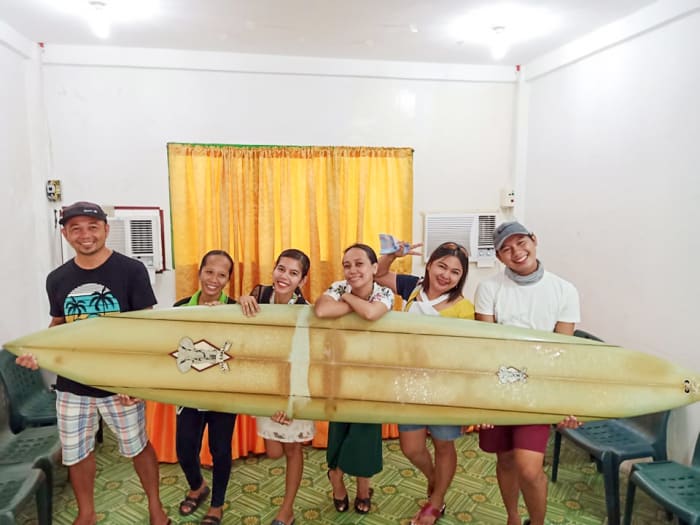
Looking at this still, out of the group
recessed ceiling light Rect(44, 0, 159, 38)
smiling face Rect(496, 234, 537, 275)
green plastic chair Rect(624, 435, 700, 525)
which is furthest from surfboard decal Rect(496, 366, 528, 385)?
recessed ceiling light Rect(44, 0, 159, 38)

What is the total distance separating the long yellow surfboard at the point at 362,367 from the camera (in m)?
2.04

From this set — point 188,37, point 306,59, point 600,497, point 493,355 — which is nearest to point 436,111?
point 306,59

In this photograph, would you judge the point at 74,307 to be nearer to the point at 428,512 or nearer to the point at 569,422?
the point at 428,512

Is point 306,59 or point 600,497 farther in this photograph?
point 306,59

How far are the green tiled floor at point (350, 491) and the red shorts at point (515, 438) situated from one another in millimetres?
470

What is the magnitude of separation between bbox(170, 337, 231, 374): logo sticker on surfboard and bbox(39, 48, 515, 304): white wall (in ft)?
4.15

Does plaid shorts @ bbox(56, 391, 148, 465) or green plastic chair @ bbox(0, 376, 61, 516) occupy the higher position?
plaid shorts @ bbox(56, 391, 148, 465)

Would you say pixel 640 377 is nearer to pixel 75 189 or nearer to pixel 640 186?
pixel 640 186

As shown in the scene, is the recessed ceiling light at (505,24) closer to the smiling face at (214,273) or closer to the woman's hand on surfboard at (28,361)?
the smiling face at (214,273)

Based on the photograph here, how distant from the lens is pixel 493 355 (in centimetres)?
207

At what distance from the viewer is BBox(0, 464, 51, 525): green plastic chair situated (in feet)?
5.64

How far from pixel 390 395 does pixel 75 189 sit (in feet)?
8.01

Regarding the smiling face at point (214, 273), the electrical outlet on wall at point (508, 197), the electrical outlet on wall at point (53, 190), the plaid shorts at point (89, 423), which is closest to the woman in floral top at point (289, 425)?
the smiling face at point (214, 273)

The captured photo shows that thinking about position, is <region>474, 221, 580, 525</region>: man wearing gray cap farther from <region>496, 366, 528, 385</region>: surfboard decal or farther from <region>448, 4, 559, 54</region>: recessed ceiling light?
<region>448, 4, 559, 54</region>: recessed ceiling light
